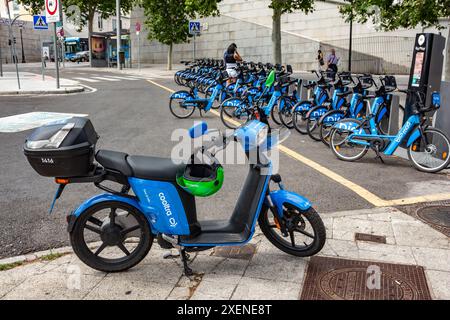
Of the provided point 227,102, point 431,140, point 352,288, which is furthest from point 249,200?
point 227,102

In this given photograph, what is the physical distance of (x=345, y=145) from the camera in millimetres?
7746

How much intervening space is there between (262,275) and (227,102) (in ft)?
23.4

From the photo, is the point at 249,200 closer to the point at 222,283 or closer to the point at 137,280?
the point at 222,283

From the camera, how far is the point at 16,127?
1009cm

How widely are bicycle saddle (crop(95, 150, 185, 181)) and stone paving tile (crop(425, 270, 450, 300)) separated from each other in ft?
6.87

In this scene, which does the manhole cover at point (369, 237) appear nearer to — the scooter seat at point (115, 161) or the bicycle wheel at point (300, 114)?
the scooter seat at point (115, 161)

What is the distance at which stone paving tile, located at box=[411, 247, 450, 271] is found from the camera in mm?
3818

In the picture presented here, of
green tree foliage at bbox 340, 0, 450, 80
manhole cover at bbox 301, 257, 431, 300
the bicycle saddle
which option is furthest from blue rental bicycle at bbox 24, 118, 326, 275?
green tree foliage at bbox 340, 0, 450, 80

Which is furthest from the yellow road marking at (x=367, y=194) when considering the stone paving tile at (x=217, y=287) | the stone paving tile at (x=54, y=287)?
the stone paving tile at (x=54, y=287)

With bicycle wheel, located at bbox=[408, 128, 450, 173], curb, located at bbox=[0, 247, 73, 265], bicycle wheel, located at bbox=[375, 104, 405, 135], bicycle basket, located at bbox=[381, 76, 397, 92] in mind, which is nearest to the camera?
curb, located at bbox=[0, 247, 73, 265]

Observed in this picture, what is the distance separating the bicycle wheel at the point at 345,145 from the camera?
760 centimetres

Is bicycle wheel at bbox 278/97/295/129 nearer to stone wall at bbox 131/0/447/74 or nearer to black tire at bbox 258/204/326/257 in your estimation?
black tire at bbox 258/204/326/257

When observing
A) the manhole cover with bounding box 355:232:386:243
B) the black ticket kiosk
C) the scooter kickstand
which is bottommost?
the manhole cover with bounding box 355:232:386:243

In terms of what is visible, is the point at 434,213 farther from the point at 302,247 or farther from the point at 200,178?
the point at 200,178
